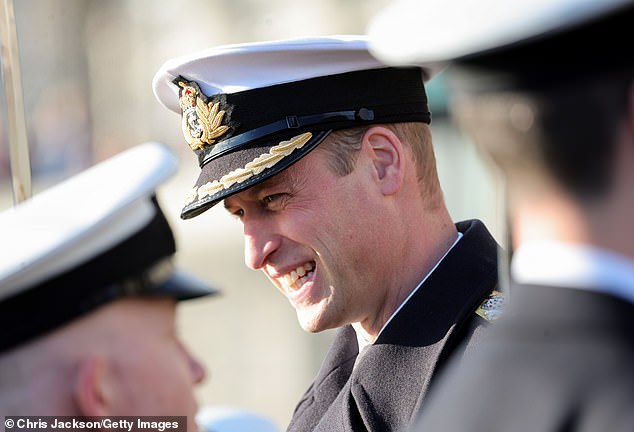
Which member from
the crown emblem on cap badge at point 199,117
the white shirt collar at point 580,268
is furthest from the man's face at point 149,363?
the crown emblem on cap badge at point 199,117

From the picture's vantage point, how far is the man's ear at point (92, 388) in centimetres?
173

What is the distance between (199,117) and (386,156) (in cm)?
52

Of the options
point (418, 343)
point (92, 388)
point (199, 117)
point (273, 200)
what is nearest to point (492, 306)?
point (418, 343)

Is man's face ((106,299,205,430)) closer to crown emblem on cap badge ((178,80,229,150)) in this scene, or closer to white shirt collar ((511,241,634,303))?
white shirt collar ((511,241,634,303))

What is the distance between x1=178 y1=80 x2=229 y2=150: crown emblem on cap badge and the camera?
2881 millimetres

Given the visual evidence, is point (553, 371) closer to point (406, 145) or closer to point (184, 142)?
point (406, 145)

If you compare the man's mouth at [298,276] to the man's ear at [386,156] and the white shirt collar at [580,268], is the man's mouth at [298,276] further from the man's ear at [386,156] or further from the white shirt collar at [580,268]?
the white shirt collar at [580,268]

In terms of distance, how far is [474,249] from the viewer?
2.73m

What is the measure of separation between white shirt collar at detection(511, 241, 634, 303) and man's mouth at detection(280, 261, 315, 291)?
4.58 feet

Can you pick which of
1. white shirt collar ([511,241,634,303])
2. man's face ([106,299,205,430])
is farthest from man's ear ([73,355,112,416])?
white shirt collar ([511,241,634,303])

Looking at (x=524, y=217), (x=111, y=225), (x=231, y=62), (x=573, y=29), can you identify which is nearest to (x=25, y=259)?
(x=111, y=225)

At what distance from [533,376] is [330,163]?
4.74 ft

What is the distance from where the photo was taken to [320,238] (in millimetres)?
2715

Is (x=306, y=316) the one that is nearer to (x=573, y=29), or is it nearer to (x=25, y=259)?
(x=25, y=259)
